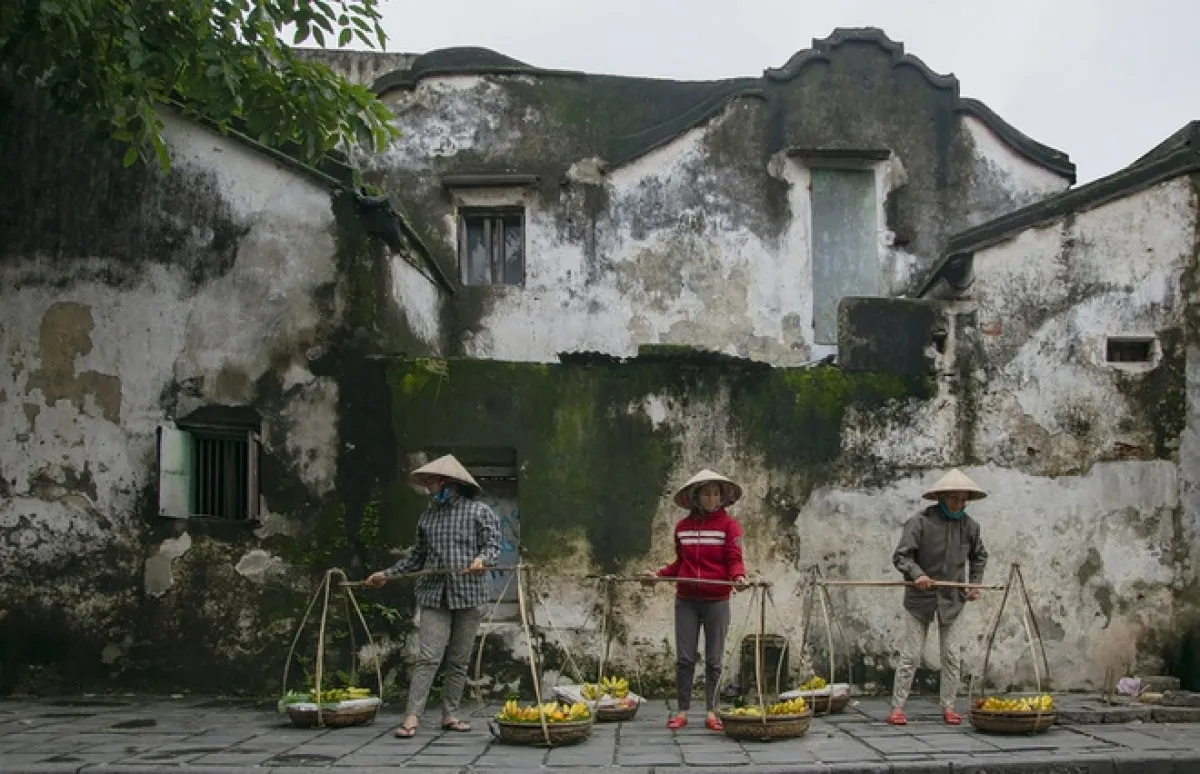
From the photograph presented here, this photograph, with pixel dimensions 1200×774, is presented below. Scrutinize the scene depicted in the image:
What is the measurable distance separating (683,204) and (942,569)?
6731mm

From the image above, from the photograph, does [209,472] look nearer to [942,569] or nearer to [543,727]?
[543,727]

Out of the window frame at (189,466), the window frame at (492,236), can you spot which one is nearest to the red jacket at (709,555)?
the window frame at (189,466)

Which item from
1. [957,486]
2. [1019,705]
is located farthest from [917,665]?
[957,486]

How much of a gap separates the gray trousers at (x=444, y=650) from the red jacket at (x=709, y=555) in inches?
58.3

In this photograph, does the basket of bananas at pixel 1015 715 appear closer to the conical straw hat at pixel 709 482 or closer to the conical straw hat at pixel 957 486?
the conical straw hat at pixel 957 486

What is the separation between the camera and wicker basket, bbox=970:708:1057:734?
26.1ft

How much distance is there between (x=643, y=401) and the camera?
1058 centimetres

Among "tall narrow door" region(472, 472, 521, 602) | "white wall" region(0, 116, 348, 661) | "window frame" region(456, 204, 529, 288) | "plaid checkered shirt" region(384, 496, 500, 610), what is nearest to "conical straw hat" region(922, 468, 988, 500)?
"plaid checkered shirt" region(384, 496, 500, 610)

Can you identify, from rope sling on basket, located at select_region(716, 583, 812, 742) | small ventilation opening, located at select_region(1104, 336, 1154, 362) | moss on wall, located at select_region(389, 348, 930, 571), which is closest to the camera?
rope sling on basket, located at select_region(716, 583, 812, 742)

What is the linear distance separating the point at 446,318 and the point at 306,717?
21.0 feet

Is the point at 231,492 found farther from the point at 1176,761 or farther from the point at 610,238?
the point at 1176,761

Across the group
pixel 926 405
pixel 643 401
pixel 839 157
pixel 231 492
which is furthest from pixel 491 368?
pixel 839 157

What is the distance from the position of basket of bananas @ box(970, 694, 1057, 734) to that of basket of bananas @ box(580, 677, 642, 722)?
8.24 ft

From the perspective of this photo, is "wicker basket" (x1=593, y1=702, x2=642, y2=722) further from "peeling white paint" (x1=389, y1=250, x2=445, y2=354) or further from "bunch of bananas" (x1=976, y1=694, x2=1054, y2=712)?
"peeling white paint" (x1=389, y1=250, x2=445, y2=354)
